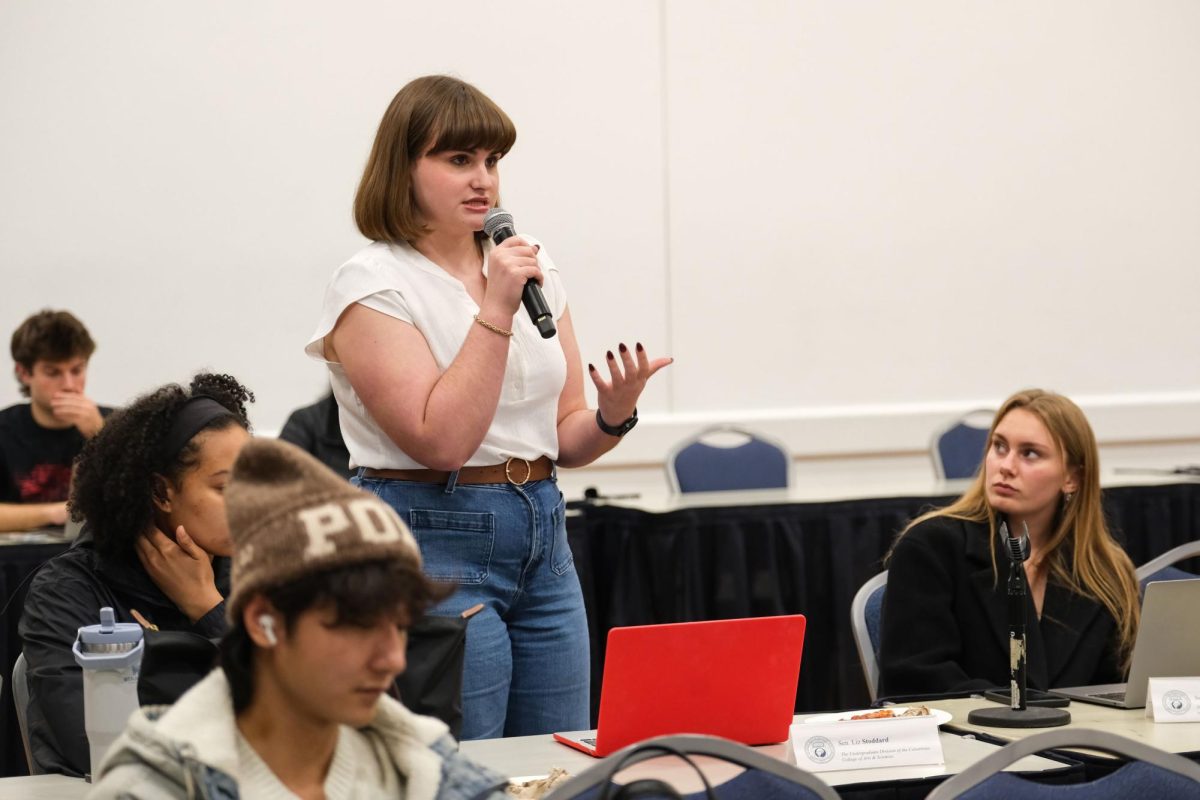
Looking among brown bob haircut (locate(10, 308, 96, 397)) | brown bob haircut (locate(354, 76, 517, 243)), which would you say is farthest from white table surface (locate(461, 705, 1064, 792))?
brown bob haircut (locate(10, 308, 96, 397))

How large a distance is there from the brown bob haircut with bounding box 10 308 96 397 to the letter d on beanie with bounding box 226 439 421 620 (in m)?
3.41

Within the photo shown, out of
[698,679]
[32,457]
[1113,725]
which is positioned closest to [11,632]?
[32,457]

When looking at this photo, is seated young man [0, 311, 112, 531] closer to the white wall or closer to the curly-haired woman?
the white wall

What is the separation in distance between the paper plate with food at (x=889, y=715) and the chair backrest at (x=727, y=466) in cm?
280

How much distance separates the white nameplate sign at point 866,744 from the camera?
1897mm

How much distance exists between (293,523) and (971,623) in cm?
190

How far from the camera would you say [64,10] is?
18.5ft

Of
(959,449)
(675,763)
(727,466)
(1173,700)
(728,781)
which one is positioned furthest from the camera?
(959,449)

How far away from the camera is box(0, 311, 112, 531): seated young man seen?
4.36m

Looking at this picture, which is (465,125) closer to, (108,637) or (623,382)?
(623,382)

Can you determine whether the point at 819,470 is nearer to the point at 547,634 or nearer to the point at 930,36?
the point at 930,36

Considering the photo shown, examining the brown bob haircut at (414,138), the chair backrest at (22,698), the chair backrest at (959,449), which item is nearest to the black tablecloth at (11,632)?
the chair backrest at (22,698)

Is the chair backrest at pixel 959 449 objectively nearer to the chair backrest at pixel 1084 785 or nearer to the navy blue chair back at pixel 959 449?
the navy blue chair back at pixel 959 449

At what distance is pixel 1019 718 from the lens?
2193mm
